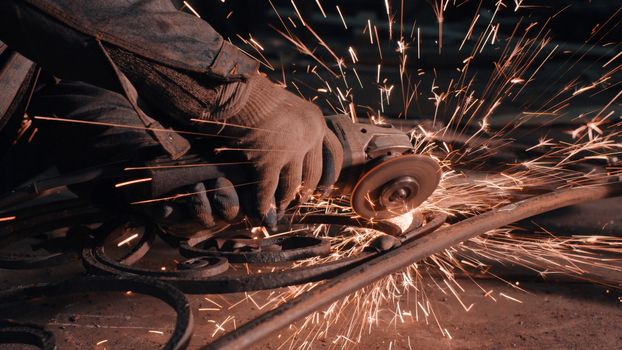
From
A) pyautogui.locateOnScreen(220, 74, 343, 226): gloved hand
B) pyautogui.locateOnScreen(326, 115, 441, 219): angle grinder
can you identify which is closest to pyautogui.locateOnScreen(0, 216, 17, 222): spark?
pyautogui.locateOnScreen(220, 74, 343, 226): gloved hand

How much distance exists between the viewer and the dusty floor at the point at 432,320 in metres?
2.37

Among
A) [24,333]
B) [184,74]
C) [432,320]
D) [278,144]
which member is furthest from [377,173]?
[24,333]

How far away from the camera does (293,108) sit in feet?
7.00

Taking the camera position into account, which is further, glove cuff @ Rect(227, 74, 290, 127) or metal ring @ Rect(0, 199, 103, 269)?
metal ring @ Rect(0, 199, 103, 269)

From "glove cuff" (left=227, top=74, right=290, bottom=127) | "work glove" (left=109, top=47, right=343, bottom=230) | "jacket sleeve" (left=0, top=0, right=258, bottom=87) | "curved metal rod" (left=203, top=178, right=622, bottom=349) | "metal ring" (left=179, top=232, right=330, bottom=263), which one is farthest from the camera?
"metal ring" (left=179, top=232, right=330, bottom=263)

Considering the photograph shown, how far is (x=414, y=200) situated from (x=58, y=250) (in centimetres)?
131

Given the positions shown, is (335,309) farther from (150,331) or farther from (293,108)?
(293,108)

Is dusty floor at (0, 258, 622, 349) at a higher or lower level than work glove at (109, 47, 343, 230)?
lower

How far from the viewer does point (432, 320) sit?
251cm

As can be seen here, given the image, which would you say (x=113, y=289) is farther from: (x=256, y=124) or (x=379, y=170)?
(x=379, y=170)

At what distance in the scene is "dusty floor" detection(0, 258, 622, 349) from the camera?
2.37m

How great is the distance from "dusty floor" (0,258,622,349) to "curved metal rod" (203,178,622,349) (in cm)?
38

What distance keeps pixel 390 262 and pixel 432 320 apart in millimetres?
612

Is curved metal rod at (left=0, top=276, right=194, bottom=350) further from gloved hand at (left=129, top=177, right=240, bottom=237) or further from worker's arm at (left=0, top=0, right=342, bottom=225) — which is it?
worker's arm at (left=0, top=0, right=342, bottom=225)
